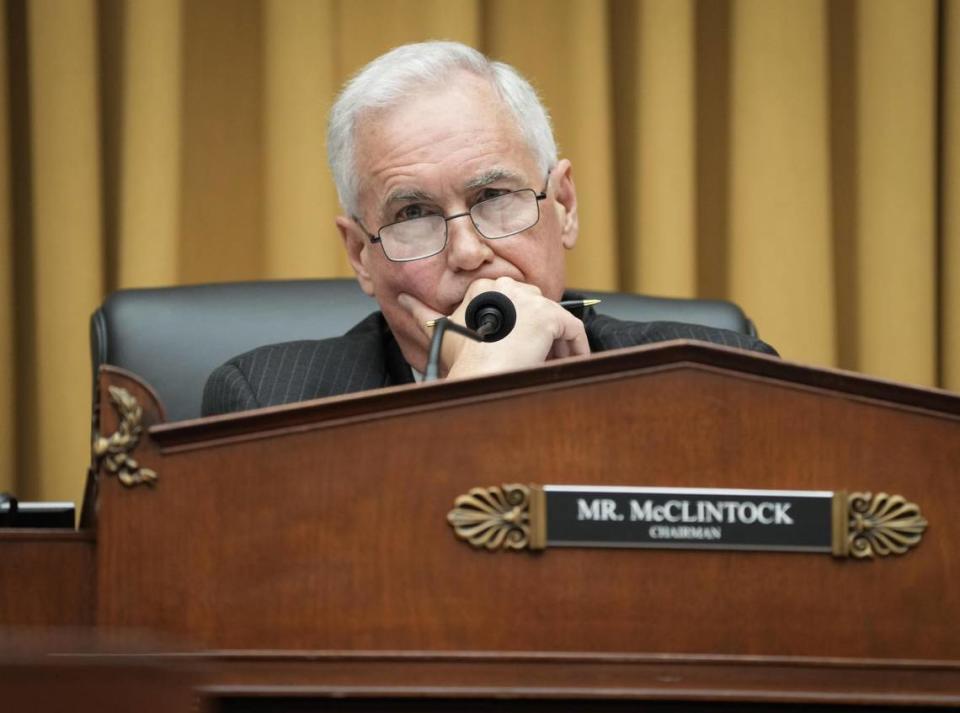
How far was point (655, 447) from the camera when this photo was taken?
0.92 meters

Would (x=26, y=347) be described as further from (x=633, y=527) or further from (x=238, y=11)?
(x=633, y=527)

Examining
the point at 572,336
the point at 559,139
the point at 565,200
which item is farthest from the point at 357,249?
Answer: the point at 559,139

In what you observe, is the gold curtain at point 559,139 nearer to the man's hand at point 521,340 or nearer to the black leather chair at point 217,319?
the black leather chair at point 217,319

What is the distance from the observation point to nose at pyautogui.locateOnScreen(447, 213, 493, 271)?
1.72 meters

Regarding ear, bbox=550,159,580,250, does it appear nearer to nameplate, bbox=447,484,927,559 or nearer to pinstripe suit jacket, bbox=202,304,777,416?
pinstripe suit jacket, bbox=202,304,777,416

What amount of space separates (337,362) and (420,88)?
1.25 ft

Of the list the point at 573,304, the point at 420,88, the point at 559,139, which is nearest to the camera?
the point at 573,304

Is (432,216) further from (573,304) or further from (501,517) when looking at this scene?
(501,517)

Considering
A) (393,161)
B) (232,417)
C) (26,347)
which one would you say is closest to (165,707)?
(232,417)

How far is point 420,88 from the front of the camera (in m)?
1.80

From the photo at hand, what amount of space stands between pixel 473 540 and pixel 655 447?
0.14 metres

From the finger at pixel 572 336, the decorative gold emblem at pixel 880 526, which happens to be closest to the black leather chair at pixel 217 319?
the finger at pixel 572 336

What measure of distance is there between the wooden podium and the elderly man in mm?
758

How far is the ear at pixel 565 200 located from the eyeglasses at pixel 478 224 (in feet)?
0.31
